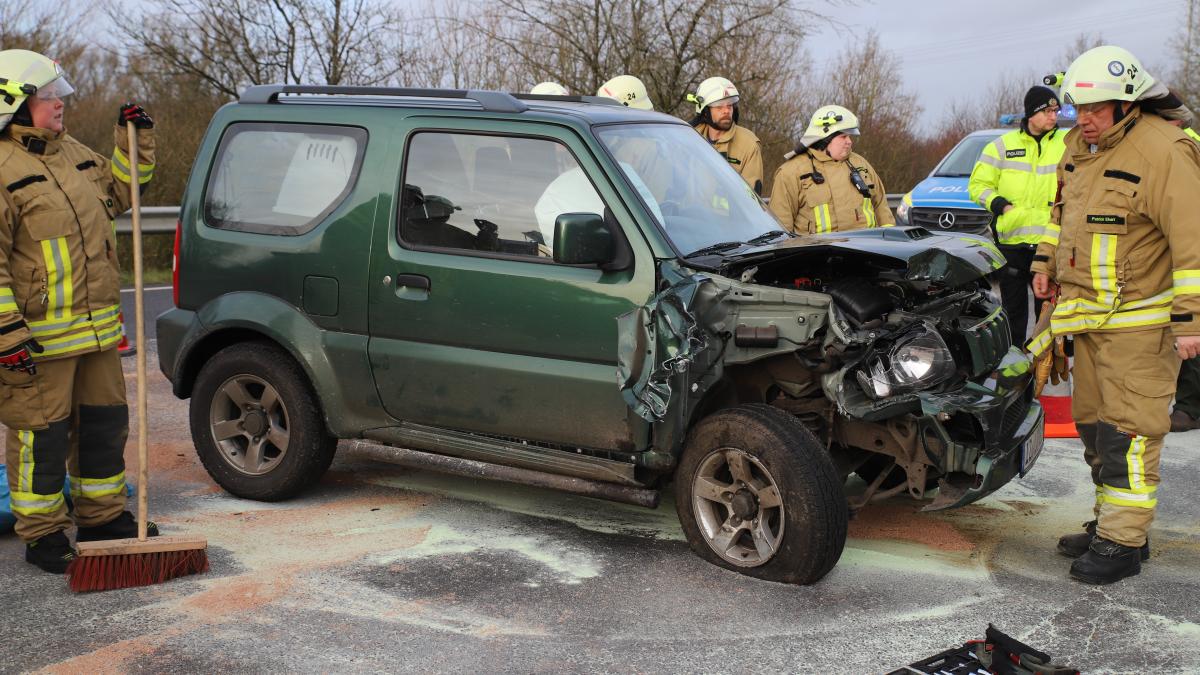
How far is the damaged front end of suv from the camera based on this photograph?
462 cm

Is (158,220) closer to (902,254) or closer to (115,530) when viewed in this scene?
(115,530)

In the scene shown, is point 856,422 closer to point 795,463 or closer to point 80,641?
point 795,463

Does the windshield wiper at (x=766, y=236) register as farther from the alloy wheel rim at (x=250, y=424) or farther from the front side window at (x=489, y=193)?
the alloy wheel rim at (x=250, y=424)

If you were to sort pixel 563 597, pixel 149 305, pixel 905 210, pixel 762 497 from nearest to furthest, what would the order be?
pixel 563 597, pixel 762 497, pixel 149 305, pixel 905 210

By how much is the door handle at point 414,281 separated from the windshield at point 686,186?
39.2 inches

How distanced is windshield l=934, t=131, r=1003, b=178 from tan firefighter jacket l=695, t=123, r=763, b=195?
18.4 feet

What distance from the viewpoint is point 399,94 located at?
18.7ft

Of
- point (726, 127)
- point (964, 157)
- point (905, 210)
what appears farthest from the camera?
point (964, 157)

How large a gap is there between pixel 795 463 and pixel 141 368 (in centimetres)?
265

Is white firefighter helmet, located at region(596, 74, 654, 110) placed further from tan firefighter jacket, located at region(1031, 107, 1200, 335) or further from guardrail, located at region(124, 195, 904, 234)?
guardrail, located at region(124, 195, 904, 234)

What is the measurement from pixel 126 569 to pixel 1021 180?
6.17m

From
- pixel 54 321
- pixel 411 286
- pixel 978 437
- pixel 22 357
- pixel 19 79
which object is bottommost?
pixel 978 437

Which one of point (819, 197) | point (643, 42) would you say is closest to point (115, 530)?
point (819, 197)

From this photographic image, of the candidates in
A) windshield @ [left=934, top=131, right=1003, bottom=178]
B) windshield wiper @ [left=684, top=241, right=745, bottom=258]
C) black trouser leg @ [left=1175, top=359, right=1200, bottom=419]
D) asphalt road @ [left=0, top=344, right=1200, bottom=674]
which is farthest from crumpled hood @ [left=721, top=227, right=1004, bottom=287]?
windshield @ [left=934, top=131, right=1003, bottom=178]
